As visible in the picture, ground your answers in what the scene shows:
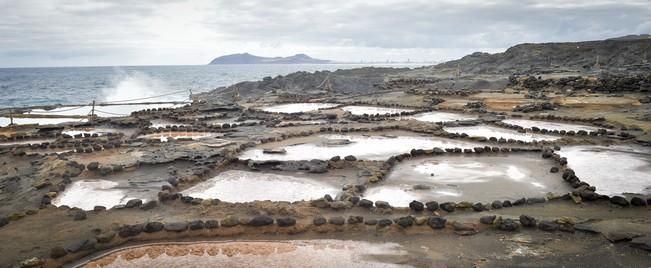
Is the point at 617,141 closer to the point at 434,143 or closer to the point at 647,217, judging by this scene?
Answer: the point at 434,143

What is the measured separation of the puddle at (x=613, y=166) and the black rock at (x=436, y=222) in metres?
3.90

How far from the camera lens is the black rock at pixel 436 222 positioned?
779 centimetres

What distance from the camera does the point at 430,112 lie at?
2359 cm

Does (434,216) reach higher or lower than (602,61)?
lower

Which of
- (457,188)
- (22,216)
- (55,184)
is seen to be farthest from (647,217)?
(55,184)

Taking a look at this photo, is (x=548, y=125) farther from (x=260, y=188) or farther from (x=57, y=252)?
(x=57, y=252)

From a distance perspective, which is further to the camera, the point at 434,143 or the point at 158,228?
the point at 434,143

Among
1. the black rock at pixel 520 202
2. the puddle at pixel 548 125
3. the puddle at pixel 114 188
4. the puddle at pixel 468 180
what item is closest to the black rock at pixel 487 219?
the black rock at pixel 520 202

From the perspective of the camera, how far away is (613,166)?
11688 millimetres

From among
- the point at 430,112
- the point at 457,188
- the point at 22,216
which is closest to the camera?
the point at 22,216

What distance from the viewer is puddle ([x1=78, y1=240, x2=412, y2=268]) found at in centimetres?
687

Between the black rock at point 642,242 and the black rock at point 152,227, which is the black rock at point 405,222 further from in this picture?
the black rock at point 152,227

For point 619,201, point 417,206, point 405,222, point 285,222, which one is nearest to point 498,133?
point 619,201

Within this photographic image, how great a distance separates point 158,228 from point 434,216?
4444 mm
